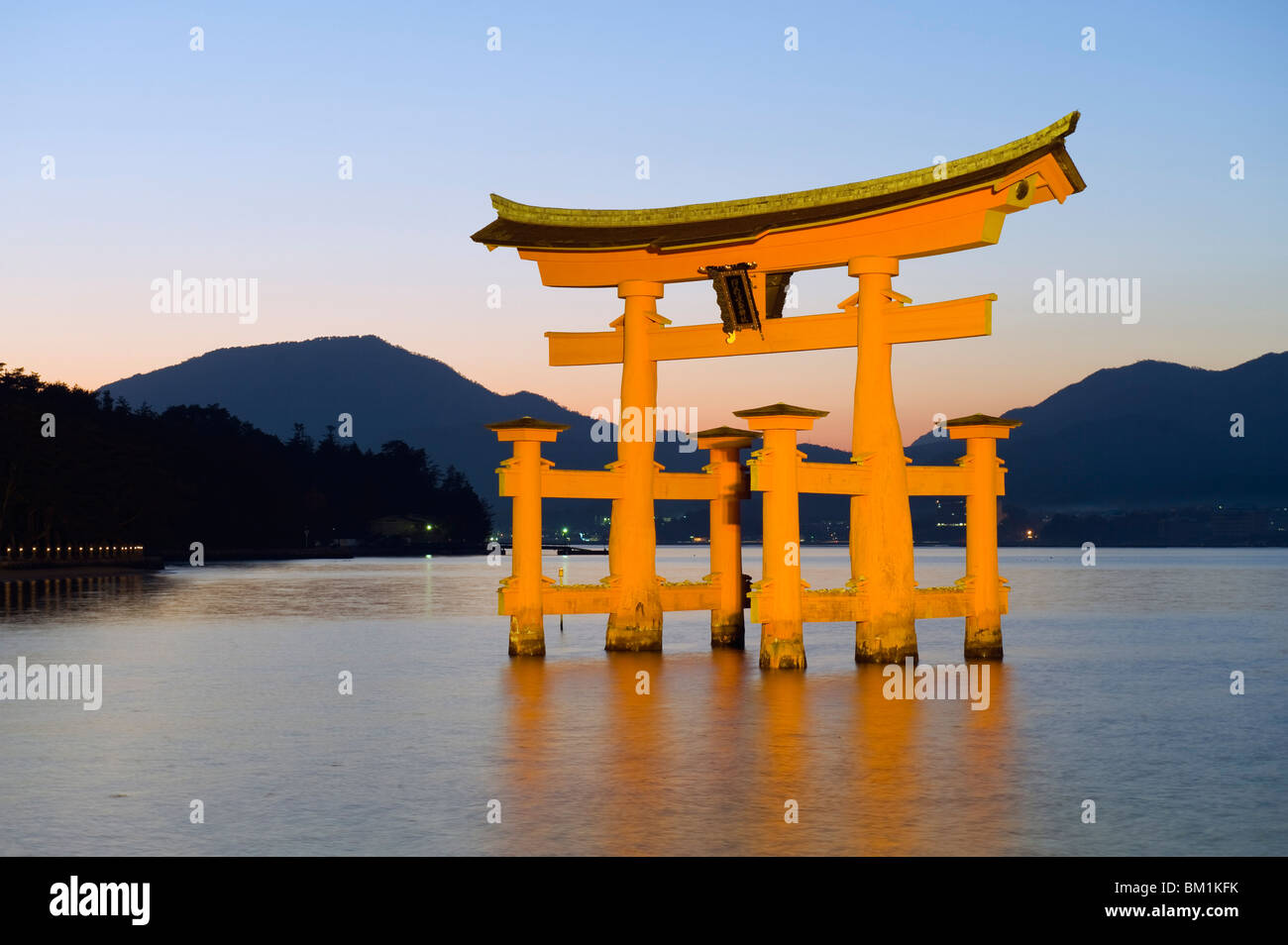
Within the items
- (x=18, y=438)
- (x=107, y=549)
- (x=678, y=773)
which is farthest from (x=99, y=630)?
(x=107, y=549)

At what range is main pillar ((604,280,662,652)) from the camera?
25.7 metres

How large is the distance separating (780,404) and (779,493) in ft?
4.87

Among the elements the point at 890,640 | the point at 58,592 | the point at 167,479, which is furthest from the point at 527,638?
the point at 167,479

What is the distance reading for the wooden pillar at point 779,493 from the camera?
864 inches

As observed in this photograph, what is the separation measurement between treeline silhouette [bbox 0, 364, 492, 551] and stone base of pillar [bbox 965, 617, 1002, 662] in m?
65.5

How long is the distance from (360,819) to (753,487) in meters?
11.2

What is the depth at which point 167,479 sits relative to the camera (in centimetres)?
11188

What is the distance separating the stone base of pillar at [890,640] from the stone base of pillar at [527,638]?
6762mm

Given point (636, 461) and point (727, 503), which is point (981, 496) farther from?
point (636, 461)

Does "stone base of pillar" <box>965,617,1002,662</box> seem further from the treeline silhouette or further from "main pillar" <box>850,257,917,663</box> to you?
the treeline silhouette

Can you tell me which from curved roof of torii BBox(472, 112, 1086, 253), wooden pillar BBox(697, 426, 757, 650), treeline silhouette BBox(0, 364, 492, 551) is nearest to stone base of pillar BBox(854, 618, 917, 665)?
wooden pillar BBox(697, 426, 757, 650)

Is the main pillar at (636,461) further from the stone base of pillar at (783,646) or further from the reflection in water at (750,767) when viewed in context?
the stone base of pillar at (783,646)

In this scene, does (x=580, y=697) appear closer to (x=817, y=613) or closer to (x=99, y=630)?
(x=817, y=613)

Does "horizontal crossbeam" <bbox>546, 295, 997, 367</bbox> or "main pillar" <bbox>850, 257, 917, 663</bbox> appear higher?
"horizontal crossbeam" <bbox>546, 295, 997, 367</bbox>
